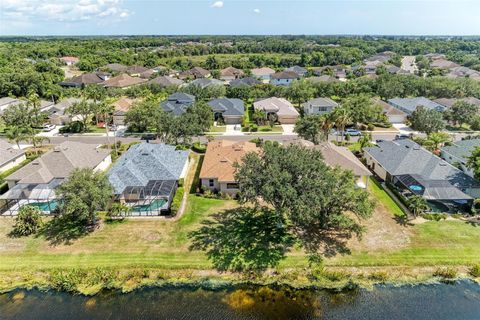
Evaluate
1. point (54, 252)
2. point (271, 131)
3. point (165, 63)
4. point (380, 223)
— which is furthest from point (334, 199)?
point (165, 63)

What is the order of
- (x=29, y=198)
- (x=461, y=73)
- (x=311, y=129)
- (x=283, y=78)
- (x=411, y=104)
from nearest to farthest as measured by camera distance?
(x=29, y=198) < (x=311, y=129) < (x=411, y=104) < (x=283, y=78) < (x=461, y=73)

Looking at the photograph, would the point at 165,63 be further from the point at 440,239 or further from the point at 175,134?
the point at 440,239

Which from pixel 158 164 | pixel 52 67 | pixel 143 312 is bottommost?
pixel 143 312

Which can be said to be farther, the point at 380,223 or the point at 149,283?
the point at 380,223

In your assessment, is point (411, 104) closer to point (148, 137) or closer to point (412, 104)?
point (412, 104)

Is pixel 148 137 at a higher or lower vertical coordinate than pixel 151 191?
lower

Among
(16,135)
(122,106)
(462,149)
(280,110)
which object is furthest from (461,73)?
(16,135)

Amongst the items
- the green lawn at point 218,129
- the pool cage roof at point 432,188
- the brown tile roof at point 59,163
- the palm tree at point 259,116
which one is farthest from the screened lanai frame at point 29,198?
the palm tree at point 259,116

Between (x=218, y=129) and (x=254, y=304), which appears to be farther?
(x=218, y=129)
